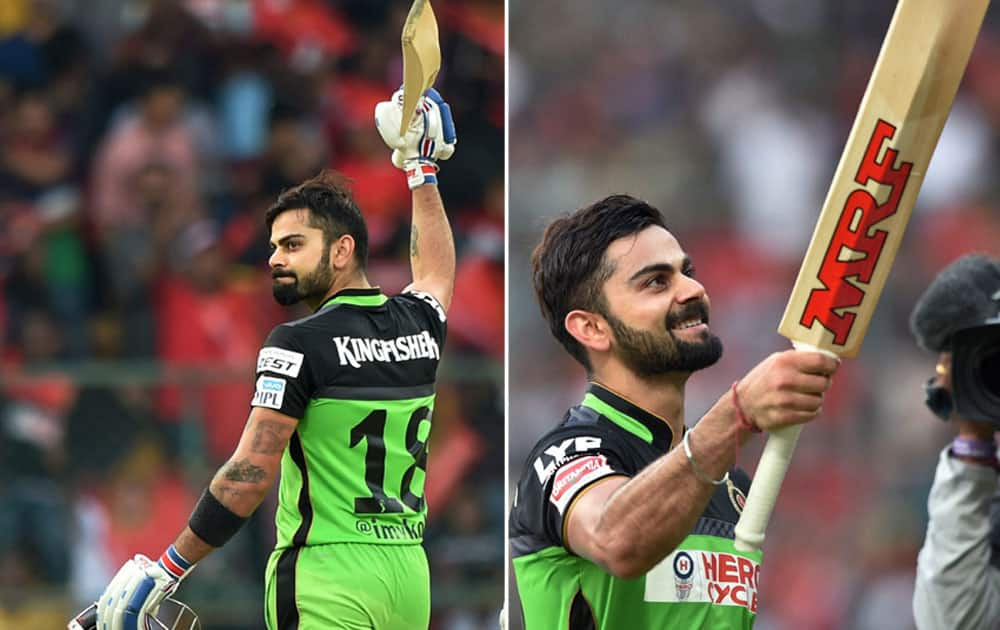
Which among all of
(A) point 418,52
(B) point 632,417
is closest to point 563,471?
(B) point 632,417

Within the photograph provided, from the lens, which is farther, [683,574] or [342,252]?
[342,252]

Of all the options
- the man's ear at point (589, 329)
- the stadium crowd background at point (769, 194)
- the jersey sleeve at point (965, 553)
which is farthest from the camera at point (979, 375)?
the stadium crowd background at point (769, 194)

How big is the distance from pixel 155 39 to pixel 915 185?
7349mm

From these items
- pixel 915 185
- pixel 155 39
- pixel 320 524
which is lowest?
pixel 320 524

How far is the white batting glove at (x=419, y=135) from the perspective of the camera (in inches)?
214

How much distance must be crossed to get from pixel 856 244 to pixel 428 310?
340 centimetres

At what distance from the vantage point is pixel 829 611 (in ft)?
27.5

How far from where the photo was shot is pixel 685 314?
295 centimetres

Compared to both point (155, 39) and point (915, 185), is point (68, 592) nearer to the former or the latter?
point (155, 39)

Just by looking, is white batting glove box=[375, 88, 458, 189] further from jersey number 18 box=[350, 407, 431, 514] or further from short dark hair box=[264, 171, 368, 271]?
jersey number 18 box=[350, 407, 431, 514]

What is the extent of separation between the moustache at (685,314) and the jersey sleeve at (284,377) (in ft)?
7.66

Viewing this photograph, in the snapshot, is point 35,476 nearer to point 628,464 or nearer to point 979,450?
point 628,464

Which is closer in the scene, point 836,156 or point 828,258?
point 828,258

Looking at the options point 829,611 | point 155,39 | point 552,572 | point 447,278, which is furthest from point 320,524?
point 155,39
